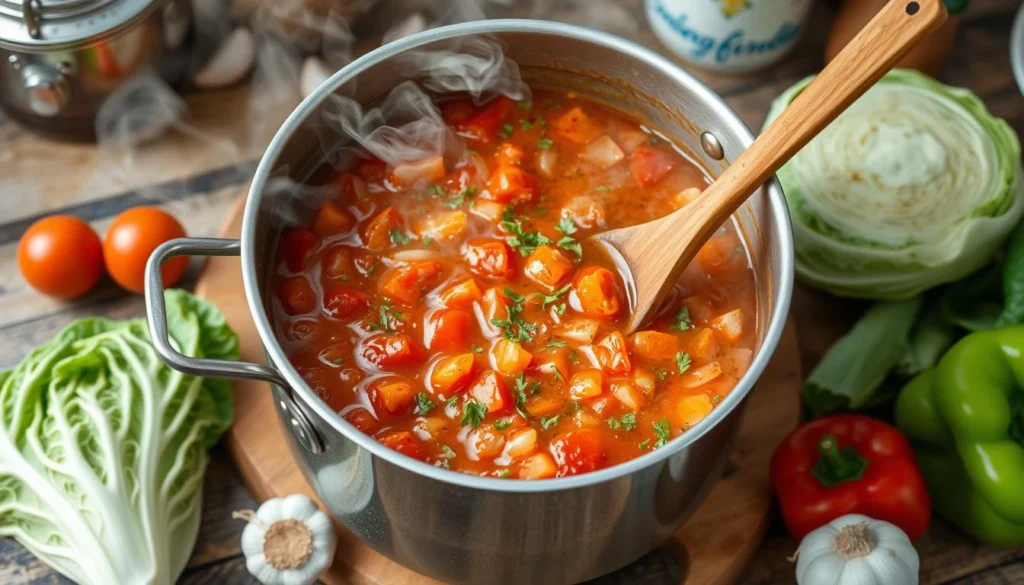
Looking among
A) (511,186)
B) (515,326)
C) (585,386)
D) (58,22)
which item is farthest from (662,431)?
(58,22)

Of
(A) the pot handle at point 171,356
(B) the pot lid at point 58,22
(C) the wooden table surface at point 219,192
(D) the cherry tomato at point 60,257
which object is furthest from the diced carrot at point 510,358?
(B) the pot lid at point 58,22

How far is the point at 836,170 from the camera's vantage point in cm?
328

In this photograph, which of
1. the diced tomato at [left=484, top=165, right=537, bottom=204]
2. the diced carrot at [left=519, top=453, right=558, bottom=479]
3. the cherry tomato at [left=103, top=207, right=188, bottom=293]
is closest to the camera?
the diced carrot at [left=519, top=453, right=558, bottom=479]

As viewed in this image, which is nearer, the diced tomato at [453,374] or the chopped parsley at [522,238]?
the diced tomato at [453,374]

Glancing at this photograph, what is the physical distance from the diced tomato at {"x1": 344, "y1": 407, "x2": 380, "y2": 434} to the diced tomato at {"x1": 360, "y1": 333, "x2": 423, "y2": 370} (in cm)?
13

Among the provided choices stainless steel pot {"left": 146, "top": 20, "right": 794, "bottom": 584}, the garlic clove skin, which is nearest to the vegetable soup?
stainless steel pot {"left": 146, "top": 20, "right": 794, "bottom": 584}

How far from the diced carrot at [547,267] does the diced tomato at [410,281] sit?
0.80 feet

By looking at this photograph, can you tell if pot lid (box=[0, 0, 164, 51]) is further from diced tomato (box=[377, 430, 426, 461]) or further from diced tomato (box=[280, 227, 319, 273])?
diced tomato (box=[377, 430, 426, 461])

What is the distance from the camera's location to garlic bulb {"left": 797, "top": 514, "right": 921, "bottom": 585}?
8.82 feet

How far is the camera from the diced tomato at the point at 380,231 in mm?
2865

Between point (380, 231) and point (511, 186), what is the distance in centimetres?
38

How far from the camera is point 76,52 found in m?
3.27

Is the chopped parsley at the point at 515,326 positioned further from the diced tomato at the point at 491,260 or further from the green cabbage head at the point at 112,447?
the green cabbage head at the point at 112,447

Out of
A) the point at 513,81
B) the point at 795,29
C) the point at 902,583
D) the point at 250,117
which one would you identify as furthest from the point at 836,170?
the point at 250,117
